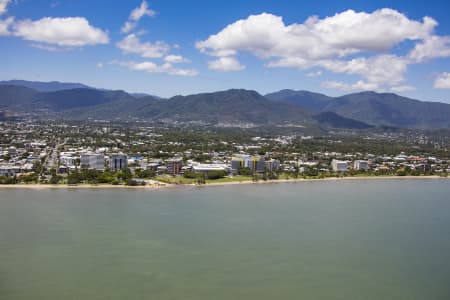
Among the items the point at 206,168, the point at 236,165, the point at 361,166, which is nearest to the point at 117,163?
the point at 206,168

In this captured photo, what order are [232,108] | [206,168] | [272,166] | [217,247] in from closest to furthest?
1. [217,247]
2. [206,168]
3. [272,166]
4. [232,108]

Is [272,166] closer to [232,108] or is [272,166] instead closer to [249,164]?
[249,164]

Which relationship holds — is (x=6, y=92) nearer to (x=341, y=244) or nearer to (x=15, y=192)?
(x=15, y=192)

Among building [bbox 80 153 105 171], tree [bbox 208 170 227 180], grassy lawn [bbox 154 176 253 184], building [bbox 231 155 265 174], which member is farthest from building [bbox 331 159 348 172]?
building [bbox 80 153 105 171]

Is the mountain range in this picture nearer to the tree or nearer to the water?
the tree

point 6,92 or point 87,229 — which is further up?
point 6,92

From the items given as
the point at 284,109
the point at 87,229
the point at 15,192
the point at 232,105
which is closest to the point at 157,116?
the point at 232,105
